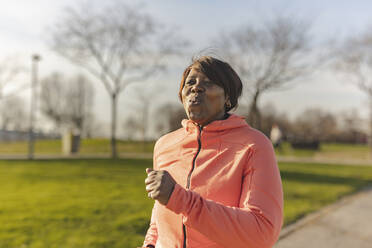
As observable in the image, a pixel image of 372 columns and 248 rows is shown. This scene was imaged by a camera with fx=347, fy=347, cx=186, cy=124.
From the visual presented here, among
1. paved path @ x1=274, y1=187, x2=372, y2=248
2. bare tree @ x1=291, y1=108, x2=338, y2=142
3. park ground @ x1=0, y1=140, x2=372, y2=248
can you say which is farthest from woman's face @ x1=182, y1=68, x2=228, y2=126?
bare tree @ x1=291, y1=108, x2=338, y2=142

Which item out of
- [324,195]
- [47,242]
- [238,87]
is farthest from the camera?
[324,195]

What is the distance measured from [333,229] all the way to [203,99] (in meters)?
5.93

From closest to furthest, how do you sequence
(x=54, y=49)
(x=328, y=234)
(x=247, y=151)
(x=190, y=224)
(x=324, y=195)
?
(x=190, y=224) < (x=247, y=151) < (x=328, y=234) < (x=324, y=195) < (x=54, y=49)

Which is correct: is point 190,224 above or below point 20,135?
above

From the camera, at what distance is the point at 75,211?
6633 mm

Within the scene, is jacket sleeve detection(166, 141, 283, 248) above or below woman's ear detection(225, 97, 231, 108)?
below

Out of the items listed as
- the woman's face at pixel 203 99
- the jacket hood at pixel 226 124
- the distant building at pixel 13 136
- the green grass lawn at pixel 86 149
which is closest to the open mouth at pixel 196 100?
the woman's face at pixel 203 99

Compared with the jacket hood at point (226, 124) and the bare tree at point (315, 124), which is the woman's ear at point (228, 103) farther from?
the bare tree at point (315, 124)

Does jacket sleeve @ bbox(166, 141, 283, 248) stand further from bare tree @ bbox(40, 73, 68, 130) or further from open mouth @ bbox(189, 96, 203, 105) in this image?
bare tree @ bbox(40, 73, 68, 130)

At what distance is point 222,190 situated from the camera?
139 centimetres

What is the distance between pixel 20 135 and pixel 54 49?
32118mm

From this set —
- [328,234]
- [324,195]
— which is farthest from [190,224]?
[324,195]

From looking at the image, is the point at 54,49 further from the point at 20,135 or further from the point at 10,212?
the point at 20,135

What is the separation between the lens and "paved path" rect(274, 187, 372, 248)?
553 centimetres
